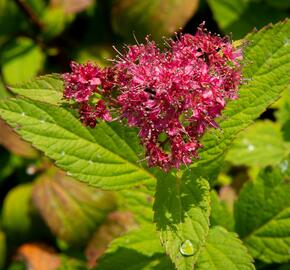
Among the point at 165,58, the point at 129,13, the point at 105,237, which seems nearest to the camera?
the point at 165,58

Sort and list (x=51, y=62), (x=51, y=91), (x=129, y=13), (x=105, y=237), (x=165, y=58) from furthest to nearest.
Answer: (x=51, y=62), (x=129, y=13), (x=105, y=237), (x=51, y=91), (x=165, y=58)

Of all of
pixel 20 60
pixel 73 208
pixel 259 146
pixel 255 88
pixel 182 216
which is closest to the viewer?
pixel 182 216

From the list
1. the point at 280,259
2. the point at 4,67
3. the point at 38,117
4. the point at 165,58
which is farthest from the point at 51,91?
the point at 4,67

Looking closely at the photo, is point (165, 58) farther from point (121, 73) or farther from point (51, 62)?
point (51, 62)

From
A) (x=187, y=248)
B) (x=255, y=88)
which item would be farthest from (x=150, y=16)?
(x=187, y=248)

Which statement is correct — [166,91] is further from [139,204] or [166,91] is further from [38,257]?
[38,257]

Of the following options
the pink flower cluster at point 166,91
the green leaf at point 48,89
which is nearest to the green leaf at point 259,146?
the pink flower cluster at point 166,91
